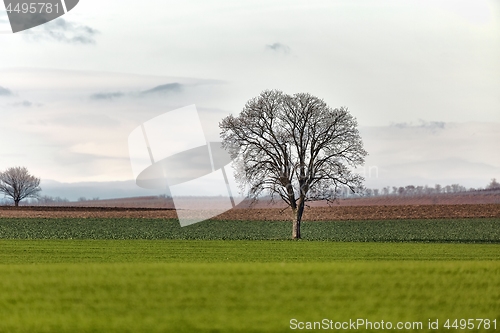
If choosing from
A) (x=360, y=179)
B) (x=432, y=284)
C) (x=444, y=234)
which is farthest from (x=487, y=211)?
(x=432, y=284)

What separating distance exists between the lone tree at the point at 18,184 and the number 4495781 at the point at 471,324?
11199 centimetres

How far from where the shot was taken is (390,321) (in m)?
13.2

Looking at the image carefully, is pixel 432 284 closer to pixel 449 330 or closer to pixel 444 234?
pixel 449 330

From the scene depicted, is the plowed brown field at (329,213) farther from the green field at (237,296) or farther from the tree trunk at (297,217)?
the green field at (237,296)

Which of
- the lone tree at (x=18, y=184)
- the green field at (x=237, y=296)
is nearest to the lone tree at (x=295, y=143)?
the green field at (x=237, y=296)

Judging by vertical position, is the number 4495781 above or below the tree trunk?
below

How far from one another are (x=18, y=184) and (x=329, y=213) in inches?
2605

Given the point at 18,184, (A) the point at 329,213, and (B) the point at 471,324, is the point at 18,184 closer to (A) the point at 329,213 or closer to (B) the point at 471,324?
(A) the point at 329,213

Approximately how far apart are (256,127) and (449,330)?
116ft

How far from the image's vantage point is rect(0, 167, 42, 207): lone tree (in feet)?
377

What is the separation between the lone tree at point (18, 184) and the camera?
Result: 377 feet

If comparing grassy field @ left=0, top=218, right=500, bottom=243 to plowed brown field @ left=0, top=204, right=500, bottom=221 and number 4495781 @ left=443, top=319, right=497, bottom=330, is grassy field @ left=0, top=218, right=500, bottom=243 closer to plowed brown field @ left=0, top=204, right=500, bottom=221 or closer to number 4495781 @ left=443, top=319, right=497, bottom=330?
plowed brown field @ left=0, top=204, right=500, bottom=221

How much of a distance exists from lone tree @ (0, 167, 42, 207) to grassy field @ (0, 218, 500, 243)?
45.8 meters

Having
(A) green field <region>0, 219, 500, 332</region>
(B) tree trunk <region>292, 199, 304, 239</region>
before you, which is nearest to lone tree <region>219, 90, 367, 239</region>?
(B) tree trunk <region>292, 199, 304, 239</region>
